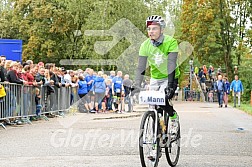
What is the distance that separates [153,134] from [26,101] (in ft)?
33.9

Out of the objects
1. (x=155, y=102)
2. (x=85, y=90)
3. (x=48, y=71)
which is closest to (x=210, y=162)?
(x=155, y=102)

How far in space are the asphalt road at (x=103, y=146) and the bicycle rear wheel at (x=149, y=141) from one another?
0.84 m

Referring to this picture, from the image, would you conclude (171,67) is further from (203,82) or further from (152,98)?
(203,82)

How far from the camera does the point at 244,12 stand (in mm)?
47156

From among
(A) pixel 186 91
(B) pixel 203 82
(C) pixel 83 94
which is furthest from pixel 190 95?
(C) pixel 83 94

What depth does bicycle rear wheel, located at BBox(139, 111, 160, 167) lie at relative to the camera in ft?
26.2

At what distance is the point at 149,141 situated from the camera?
8125mm

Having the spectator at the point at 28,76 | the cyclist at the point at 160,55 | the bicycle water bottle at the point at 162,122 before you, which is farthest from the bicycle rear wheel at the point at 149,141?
the spectator at the point at 28,76

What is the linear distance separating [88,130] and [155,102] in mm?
7488

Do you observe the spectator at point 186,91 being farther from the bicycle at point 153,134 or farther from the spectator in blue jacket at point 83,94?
the bicycle at point 153,134

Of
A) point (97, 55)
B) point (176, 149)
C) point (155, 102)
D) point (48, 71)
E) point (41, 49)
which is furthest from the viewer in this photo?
point (41, 49)

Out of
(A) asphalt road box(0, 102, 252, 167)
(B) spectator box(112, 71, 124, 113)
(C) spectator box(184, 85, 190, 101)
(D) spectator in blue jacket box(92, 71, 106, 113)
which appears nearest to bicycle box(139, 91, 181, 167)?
(A) asphalt road box(0, 102, 252, 167)

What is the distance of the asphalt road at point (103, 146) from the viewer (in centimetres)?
938

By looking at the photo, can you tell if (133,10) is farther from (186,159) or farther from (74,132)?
(186,159)
